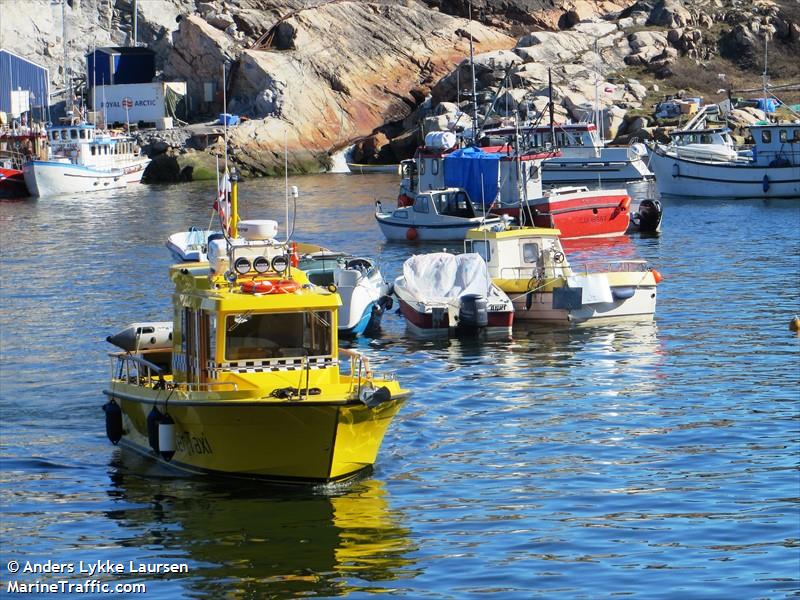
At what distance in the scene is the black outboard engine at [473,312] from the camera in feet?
116

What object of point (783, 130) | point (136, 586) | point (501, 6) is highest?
point (501, 6)

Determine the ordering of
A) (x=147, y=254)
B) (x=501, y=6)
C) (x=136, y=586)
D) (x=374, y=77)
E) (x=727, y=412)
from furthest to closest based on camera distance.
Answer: (x=501, y=6), (x=374, y=77), (x=147, y=254), (x=727, y=412), (x=136, y=586)

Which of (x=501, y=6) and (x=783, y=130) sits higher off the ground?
(x=501, y=6)

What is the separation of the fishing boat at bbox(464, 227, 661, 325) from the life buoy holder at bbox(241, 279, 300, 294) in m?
16.1

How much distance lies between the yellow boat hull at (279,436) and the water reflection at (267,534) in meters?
0.34

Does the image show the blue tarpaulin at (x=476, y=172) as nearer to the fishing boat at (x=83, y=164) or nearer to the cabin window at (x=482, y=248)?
the cabin window at (x=482, y=248)

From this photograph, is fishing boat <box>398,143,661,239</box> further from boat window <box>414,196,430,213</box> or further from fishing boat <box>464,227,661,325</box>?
fishing boat <box>464,227,661,325</box>

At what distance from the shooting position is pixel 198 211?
71.2m

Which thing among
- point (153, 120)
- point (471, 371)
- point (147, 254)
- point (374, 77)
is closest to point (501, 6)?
point (374, 77)

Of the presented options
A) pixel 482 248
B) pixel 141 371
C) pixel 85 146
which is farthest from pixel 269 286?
pixel 85 146

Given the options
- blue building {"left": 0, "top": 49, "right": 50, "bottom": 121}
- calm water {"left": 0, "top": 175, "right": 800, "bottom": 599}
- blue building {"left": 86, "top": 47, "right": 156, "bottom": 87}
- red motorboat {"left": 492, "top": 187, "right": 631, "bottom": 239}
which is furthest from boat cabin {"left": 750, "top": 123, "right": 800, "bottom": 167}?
blue building {"left": 0, "top": 49, "right": 50, "bottom": 121}

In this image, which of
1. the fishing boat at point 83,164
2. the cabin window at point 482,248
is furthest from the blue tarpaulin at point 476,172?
the fishing boat at point 83,164

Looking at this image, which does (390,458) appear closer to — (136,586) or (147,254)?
(136,586)

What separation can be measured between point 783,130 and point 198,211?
2993cm
